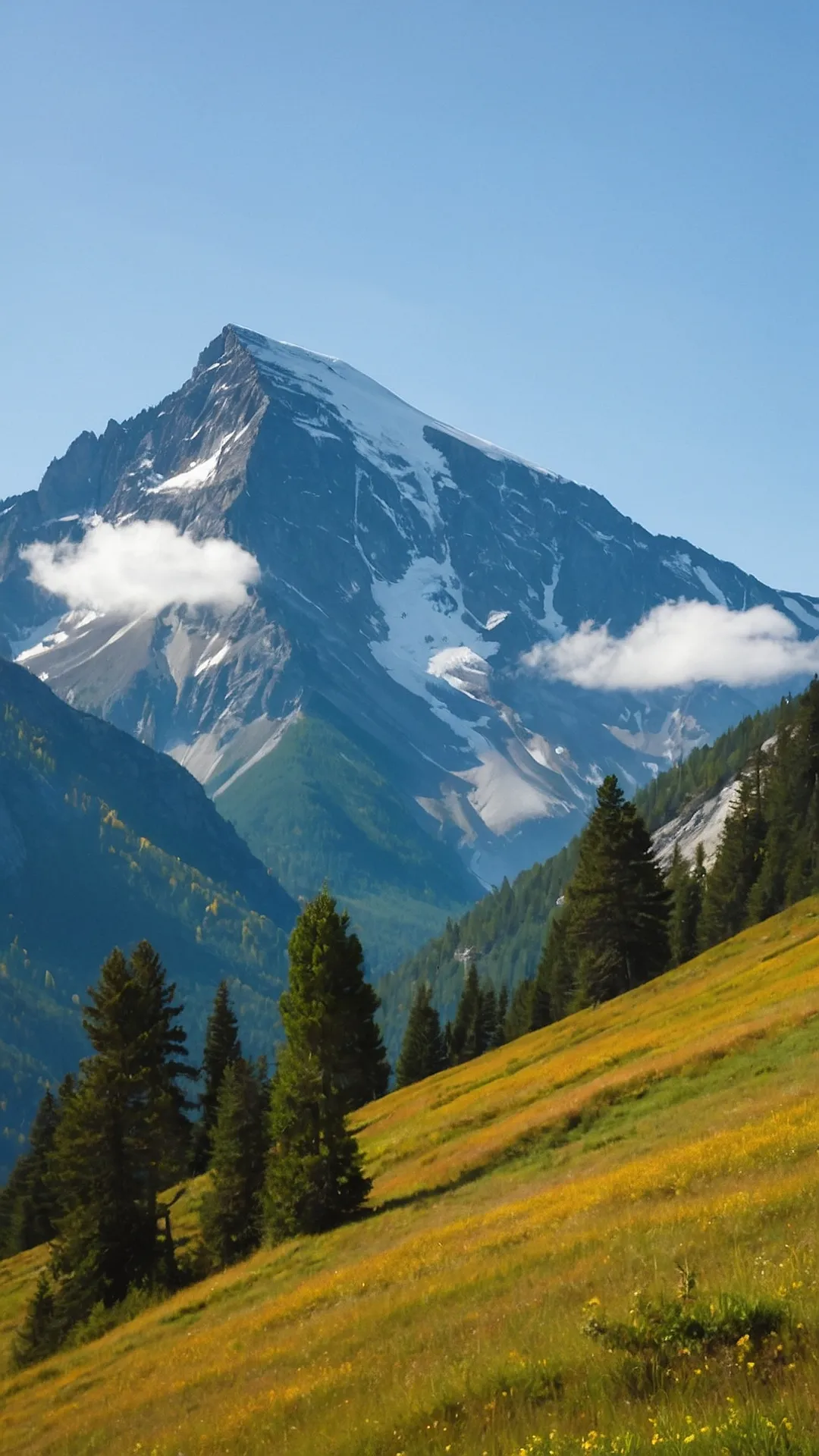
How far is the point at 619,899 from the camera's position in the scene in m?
71.9

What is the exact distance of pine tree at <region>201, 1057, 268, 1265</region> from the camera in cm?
4544

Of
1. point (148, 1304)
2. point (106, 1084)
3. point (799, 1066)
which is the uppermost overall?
point (106, 1084)

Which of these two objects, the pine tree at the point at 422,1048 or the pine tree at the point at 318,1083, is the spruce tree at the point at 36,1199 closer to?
the pine tree at the point at 422,1048

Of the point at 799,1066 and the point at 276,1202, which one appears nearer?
the point at 799,1066

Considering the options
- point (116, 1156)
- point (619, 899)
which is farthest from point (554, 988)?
point (116, 1156)

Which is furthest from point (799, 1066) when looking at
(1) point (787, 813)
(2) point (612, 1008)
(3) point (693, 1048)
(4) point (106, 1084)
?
(1) point (787, 813)

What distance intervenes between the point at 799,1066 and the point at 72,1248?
96.0 feet

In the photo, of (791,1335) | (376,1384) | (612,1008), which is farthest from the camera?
(612,1008)

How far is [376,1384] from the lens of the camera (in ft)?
48.2

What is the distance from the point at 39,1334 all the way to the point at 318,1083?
53.2 ft

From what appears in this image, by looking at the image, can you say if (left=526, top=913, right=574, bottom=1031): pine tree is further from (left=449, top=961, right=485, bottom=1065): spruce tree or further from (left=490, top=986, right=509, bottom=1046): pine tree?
(left=490, top=986, right=509, bottom=1046): pine tree

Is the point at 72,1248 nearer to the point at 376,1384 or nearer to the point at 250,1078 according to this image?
the point at 250,1078

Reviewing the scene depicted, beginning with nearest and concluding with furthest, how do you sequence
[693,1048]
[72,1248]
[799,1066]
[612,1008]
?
[799,1066] < [693,1048] < [72,1248] < [612,1008]

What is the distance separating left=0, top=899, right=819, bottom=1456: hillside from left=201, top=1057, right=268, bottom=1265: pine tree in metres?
5.44
